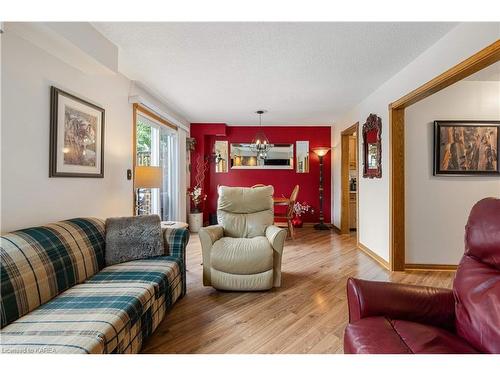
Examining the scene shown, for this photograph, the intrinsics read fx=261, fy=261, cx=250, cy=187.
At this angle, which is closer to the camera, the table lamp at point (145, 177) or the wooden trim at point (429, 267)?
the table lamp at point (145, 177)

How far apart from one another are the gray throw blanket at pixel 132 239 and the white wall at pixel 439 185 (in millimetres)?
2866

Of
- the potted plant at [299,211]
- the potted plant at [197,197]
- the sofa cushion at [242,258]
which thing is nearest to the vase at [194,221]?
the potted plant at [197,197]

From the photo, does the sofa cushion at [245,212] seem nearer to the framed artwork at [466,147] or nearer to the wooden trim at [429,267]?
the wooden trim at [429,267]

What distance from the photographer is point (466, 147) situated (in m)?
3.07

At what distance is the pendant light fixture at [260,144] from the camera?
4936 millimetres

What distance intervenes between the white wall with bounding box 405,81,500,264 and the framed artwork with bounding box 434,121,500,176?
70 millimetres

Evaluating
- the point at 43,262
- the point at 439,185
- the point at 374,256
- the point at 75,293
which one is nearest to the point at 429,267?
the point at 374,256

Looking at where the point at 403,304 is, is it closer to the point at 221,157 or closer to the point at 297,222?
the point at 297,222

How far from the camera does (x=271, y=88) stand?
11.4 feet

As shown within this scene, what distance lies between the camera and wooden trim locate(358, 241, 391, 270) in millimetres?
3228

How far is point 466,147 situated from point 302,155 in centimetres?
325

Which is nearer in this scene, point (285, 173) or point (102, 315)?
point (102, 315)
